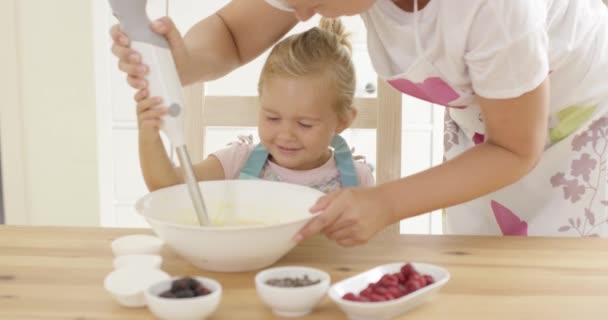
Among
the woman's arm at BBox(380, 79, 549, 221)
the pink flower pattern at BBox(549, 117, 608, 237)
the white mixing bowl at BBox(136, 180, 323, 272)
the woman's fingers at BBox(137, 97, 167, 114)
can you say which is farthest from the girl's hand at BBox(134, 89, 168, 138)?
the pink flower pattern at BBox(549, 117, 608, 237)

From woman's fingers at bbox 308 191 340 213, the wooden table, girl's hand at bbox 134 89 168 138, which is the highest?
girl's hand at bbox 134 89 168 138

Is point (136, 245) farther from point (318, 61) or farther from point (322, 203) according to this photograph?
point (318, 61)

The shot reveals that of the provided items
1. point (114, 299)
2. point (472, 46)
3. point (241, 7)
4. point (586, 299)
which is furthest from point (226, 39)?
point (586, 299)

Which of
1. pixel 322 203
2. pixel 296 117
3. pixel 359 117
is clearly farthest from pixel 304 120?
pixel 322 203

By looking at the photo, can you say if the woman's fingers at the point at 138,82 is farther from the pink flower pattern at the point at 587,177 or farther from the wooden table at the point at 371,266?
the pink flower pattern at the point at 587,177

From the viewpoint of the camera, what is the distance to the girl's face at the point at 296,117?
4.67ft

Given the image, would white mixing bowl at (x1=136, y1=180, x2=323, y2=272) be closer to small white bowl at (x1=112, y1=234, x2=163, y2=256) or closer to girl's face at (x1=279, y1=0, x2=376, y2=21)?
small white bowl at (x1=112, y1=234, x2=163, y2=256)

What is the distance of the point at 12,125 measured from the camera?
9.15 feet

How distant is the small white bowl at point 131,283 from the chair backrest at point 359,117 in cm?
64

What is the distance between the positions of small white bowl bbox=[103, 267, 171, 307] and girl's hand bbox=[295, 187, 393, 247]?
222mm

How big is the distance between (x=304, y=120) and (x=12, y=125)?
5.72 ft

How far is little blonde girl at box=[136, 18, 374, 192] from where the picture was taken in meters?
1.43

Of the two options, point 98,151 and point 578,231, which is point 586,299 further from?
point 98,151

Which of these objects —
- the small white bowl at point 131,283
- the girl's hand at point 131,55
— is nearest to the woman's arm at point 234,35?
the girl's hand at point 131,55
